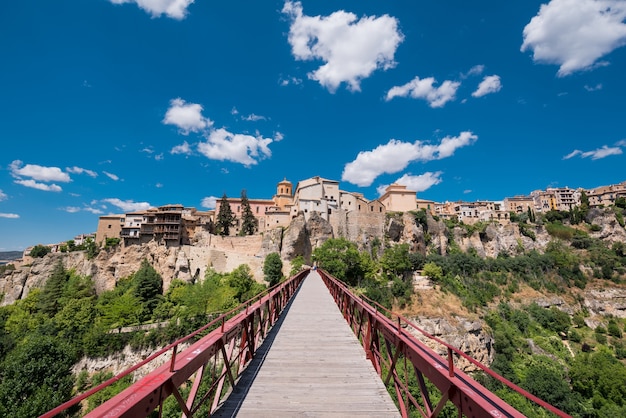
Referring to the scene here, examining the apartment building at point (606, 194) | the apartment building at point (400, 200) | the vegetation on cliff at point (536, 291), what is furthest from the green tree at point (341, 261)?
the apartment building at point (606, 194)

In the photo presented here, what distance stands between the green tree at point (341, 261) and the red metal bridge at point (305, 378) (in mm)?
22830

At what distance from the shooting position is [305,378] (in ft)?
13.4

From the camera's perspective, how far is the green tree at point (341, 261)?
1147 inches

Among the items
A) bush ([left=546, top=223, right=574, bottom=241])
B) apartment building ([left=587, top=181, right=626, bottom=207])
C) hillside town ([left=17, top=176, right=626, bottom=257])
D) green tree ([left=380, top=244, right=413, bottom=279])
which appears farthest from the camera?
apartment building ([left=587, top=181, right=626, bottom=207])

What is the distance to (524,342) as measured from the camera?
96.4 ft

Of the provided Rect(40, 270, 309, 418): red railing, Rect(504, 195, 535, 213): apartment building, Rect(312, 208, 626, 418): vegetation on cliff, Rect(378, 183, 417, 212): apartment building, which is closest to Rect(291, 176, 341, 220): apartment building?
Rect(312, 208, 626, 418): vegetation on cliff

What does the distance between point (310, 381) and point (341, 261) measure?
26.4 m

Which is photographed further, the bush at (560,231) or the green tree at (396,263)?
the bush at (560,231)

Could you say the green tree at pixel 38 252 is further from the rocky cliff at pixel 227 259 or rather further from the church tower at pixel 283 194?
the church tower at pixel 283 194

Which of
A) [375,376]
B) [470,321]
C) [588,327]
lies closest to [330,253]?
[470,321]

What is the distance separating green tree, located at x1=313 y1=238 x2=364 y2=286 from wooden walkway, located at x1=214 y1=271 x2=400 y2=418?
74.6 ft

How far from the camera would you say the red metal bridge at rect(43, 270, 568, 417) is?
2.04 metres

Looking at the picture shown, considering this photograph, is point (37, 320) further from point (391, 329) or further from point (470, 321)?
point (470, 321)

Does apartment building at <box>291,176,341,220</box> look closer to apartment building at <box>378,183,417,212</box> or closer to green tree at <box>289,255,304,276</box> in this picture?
green tree at <box>289,255,304,276</box>
